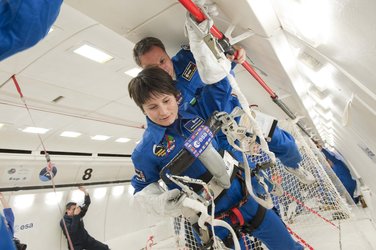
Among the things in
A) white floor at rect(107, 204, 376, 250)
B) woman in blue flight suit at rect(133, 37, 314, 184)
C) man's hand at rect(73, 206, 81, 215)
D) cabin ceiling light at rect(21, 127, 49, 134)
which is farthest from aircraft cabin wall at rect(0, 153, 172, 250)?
woman in blue flight suit at rect(133, 37, 314, 184)

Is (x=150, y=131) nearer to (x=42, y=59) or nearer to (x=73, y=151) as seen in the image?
(x=42, y=59)

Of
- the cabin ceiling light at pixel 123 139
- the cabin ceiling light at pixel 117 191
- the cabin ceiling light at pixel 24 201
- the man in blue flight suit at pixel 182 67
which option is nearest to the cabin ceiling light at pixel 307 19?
the man in blue flight suit at pixel 182 67

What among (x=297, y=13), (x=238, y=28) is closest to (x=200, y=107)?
(x=238, y=28)

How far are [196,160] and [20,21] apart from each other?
130 cm

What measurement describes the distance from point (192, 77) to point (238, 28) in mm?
488

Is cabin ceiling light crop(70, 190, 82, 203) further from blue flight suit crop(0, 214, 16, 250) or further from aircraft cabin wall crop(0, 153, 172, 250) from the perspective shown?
blue flight suit crop(0, 214, 16, 250)

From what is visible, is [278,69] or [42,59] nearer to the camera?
[278,69]

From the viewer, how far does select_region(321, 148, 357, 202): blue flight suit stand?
5.90 meters

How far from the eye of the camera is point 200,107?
1898 millimetres

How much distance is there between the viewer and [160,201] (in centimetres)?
153

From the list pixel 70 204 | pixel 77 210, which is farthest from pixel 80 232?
pixel 70 204

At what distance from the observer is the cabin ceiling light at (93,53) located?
283 centimetres

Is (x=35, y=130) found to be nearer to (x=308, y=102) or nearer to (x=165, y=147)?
(x=165, y=147)

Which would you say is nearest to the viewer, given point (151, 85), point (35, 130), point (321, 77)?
point (151, 85)
